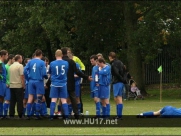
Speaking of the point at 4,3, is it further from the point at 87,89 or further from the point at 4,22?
the point at 87,89

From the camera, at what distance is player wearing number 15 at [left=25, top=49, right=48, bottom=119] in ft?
69.7

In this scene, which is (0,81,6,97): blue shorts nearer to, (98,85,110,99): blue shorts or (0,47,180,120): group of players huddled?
(0,47,180,120): group of players huddled

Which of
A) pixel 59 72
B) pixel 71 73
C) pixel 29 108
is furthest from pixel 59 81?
pixel 29 108

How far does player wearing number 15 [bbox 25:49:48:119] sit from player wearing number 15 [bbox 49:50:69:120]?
72 cm

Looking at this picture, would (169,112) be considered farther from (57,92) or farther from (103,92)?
(57,92)

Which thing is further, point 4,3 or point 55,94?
point 4,3

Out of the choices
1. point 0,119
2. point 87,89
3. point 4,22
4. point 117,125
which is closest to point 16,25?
point 4,22

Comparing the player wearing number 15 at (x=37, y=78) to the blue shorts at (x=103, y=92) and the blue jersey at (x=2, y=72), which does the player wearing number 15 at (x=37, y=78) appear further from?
the blue shorts at (x=103, y=92)

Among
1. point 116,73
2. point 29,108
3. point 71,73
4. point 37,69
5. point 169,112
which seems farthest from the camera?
point 71,73

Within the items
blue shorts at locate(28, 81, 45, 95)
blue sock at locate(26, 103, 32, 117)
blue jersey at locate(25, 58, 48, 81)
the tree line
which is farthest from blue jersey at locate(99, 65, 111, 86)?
the tree line

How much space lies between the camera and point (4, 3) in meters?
49.8

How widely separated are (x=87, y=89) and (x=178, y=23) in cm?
1422

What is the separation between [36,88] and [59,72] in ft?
4.11

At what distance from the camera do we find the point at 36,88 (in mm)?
21359
